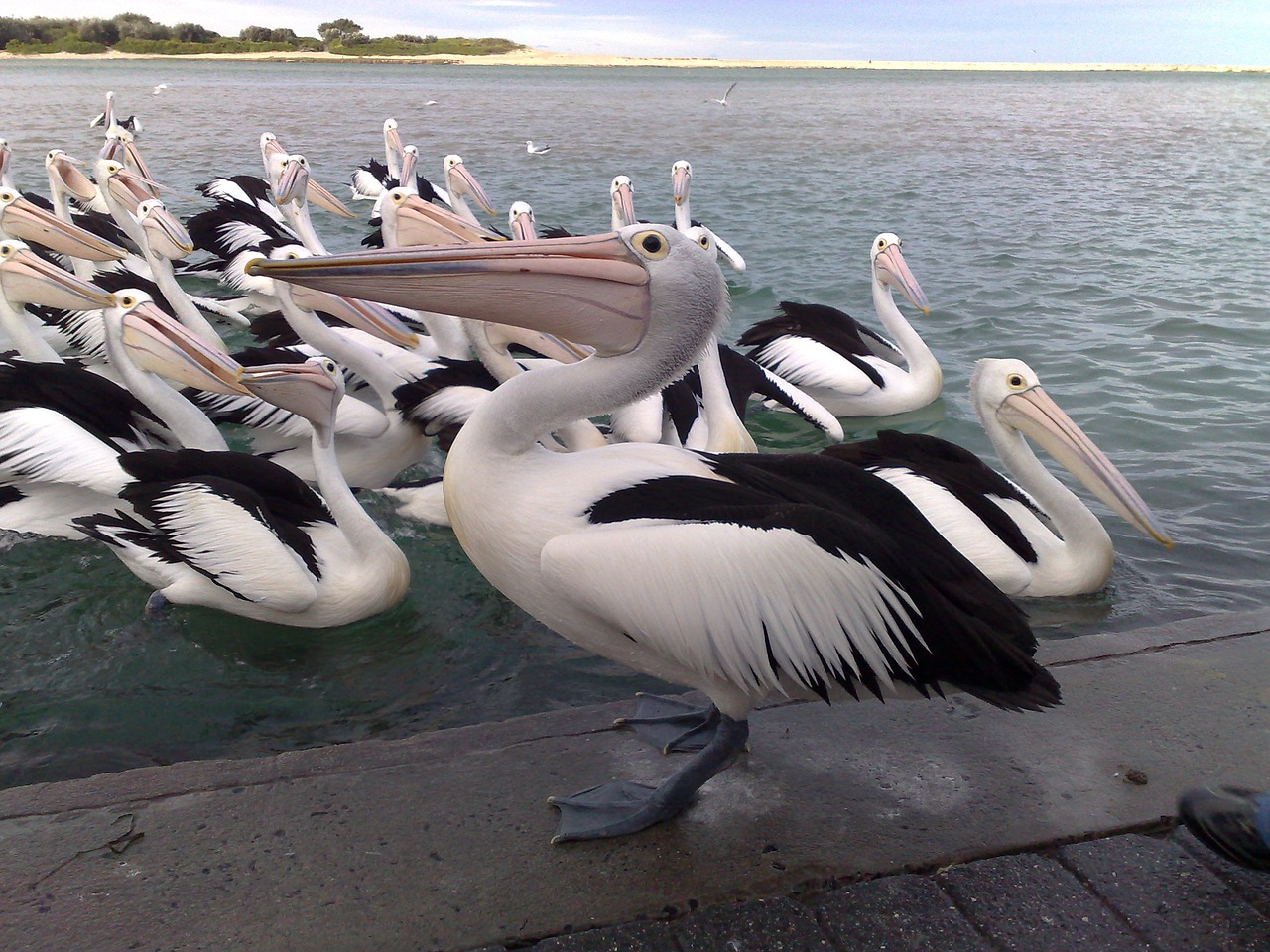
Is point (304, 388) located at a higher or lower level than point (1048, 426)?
higher

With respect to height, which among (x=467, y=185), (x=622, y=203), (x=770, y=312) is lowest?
(x=770, y=312)

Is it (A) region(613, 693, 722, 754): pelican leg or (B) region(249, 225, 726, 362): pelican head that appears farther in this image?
(A) region(613, 693, 722, 754): pelican leg

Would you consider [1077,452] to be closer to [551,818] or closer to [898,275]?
[551,818]

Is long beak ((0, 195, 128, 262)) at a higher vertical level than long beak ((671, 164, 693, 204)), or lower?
higher

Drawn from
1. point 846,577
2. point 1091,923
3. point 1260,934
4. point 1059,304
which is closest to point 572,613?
point 846,577

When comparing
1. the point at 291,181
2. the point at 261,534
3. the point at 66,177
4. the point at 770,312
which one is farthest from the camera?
the point at 770,312

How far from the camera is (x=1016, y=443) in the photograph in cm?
Answer: 382

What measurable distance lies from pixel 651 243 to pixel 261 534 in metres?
1.84

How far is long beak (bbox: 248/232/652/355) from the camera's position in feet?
6.31

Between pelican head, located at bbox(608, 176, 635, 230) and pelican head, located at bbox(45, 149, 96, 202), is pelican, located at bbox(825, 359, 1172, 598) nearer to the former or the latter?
pelican head, located at bbox(608, 176, 635, 230)

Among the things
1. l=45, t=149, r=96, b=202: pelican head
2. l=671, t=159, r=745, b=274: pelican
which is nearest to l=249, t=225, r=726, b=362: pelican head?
l=671, t=159, r=745, b=274: pelican

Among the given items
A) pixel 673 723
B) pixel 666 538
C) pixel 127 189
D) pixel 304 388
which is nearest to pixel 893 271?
pixel 304 388

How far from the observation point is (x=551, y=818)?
6.87 feet

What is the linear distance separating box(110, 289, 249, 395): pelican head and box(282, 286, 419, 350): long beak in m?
0.69
